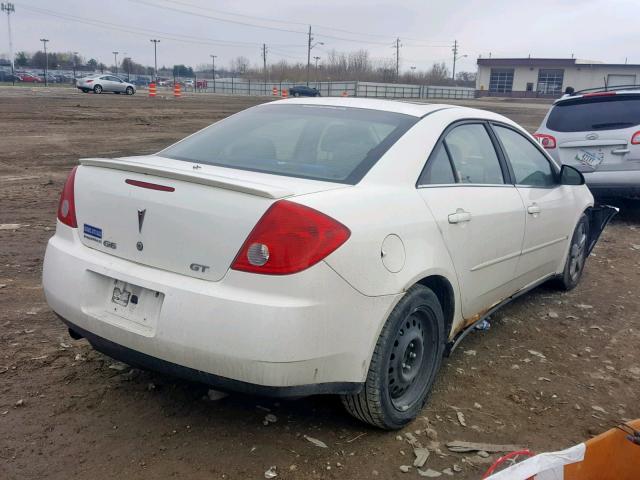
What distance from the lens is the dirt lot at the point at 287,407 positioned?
109 inches

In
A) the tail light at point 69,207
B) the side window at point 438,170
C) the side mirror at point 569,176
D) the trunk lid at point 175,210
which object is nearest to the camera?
the trunk lid at point 175,210

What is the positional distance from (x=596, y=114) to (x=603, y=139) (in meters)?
0.38

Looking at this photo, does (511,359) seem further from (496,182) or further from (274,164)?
(274,164)

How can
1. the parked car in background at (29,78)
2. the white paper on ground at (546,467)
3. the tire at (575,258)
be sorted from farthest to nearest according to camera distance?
the parked car in background at (29,78) < the tire at (575,258) < the white paper on ground at (546,467)

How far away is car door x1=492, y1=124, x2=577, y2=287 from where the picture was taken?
14.0 feet

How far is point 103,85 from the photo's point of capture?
1545 inches

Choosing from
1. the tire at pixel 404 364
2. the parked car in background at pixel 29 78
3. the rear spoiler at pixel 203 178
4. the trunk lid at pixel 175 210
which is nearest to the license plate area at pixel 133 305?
the trunk lid at pixel 175 210

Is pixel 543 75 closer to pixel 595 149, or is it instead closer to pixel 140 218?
pixel 595 149

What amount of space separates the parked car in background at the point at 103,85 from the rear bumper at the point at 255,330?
39869mm

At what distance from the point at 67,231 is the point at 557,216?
354 cm

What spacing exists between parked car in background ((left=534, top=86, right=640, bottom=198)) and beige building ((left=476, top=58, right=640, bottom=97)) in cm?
6923

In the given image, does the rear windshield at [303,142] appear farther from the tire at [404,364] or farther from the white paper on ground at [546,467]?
the white paper on ground at [546,467]

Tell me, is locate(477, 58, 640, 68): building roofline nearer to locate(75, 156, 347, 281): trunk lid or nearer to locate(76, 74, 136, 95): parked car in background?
locate(76, 74, 136, 95): parked car in background

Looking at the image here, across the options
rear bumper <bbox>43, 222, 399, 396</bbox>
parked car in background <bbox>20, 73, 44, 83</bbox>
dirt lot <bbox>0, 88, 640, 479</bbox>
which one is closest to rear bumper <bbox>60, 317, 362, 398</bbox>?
rear bumper <bbox>43, 222, 399, 396</bbox>
